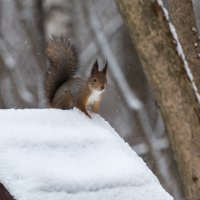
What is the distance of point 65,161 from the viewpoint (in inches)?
123

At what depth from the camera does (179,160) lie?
15.8 ft

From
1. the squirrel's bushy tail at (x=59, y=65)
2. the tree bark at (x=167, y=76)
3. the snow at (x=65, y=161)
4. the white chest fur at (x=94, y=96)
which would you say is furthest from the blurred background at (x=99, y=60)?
the snow at (x=65, y=161)

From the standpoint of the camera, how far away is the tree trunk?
17.2 ft

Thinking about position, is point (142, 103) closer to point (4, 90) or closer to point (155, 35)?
point (4, 90)

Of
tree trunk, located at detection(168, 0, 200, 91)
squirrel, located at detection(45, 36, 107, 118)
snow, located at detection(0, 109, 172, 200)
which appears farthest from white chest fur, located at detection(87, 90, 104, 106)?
snow, located at detection(0, 109, 172, 200)

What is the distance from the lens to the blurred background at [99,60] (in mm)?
9820

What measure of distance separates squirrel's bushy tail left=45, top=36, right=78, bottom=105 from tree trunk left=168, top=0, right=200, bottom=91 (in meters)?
0.70

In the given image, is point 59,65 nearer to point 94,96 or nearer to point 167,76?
point 94,96

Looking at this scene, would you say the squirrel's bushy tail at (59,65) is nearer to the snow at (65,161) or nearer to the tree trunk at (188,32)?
the tree trunk at (188,32)

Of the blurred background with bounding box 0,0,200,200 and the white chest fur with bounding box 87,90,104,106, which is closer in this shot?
the white chest fur with bounding box 87,90,104,106

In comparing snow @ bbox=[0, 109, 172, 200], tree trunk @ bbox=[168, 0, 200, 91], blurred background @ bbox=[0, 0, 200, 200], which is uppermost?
snow @ bbox=[0, 109, 172, 200]

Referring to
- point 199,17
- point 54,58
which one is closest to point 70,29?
point 199,17

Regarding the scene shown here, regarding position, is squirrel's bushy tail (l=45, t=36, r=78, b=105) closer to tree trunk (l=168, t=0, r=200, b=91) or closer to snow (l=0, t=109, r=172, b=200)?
tree trunk (l=168, t=0, r=200, b=91)

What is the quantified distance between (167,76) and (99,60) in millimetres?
5259
